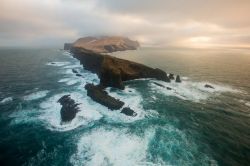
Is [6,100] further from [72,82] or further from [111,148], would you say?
[111,148]

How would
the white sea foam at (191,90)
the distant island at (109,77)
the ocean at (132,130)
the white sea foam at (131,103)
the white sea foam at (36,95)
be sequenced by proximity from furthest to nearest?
the white sea foam at (191,90) < the white sea foam at (36,95) < the distant island at (109,77) < the white sea foam at (131,103) < the ocean at (132,130)

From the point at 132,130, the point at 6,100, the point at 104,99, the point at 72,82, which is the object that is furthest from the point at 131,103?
the point at 6,100

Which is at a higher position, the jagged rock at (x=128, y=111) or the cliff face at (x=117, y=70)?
the cliff face at (x=117, y=70)

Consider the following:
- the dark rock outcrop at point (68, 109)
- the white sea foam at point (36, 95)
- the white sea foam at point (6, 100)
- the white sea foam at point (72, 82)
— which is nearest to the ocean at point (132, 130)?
the white sea foam at point (6, 100)

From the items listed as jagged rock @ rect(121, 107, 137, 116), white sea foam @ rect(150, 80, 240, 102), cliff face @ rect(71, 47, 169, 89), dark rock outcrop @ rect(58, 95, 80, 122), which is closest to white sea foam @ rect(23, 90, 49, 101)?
dark rock outcrop @ rect(58, 95, 80, 122)

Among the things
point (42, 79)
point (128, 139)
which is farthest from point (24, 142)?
point (42, 79)

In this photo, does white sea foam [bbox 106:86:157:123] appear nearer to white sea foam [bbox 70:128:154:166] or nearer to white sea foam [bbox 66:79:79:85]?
white sea foam [bbox 70:128:154:166]

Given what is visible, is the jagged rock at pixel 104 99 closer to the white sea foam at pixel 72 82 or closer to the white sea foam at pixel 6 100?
the white sea foam at pixel 72 82

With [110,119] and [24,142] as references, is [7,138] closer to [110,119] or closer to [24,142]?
[24,142]
